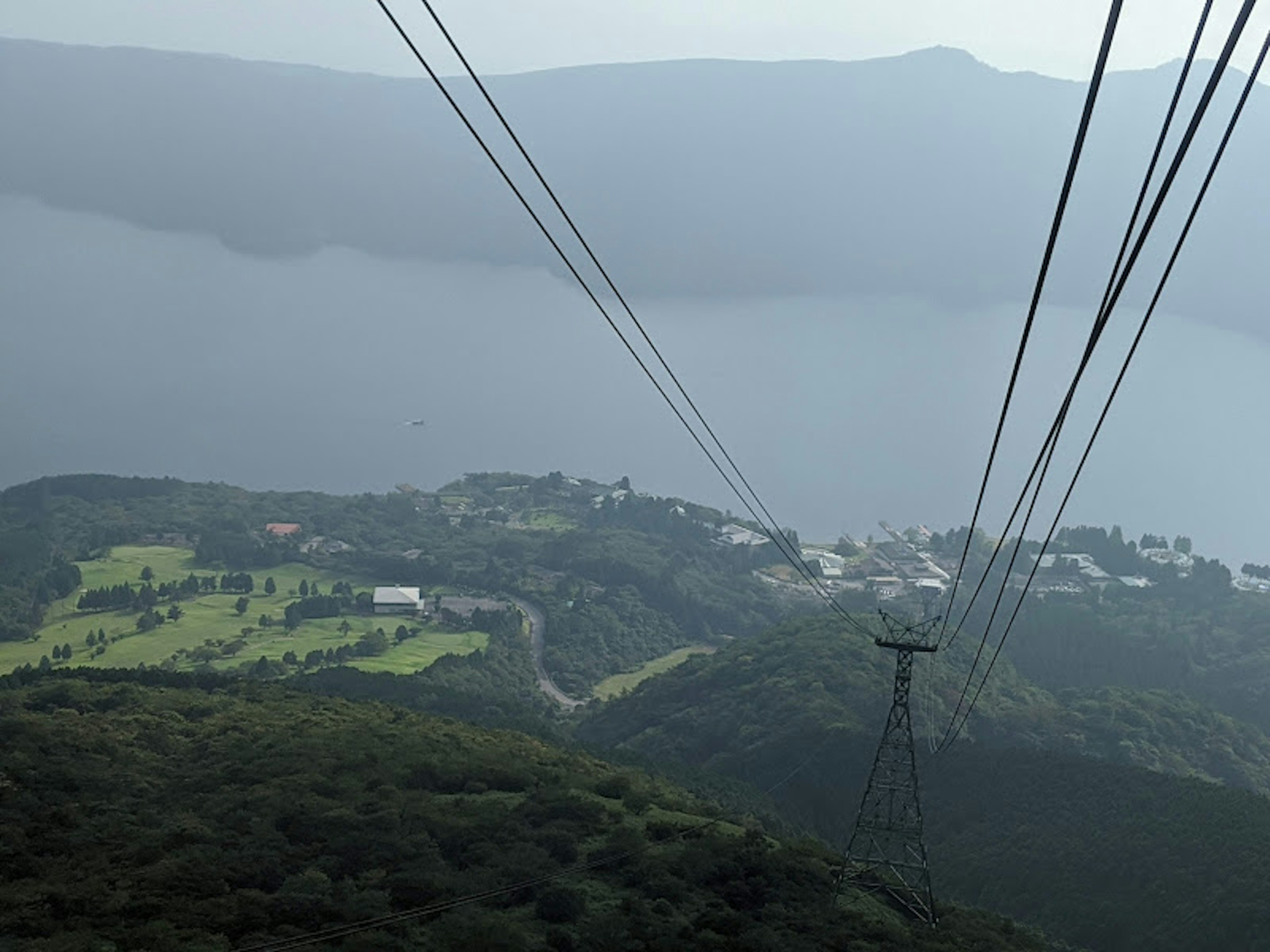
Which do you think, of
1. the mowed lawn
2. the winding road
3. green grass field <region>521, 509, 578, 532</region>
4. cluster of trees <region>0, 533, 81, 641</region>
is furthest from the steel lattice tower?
green grass field <region>521, 509, 578, 532</region>

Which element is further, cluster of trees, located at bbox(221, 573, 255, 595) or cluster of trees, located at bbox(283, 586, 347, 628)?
cluster of trees, located at bbox(221, 573, 255, 595)

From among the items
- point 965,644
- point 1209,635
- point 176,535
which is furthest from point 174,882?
point 176,535

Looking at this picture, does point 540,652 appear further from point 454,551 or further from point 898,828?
point 898,828

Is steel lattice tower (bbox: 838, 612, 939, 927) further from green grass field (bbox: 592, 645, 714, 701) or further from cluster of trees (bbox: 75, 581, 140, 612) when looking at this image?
cluster of trees (bbox: 75, 581, 140, 612)

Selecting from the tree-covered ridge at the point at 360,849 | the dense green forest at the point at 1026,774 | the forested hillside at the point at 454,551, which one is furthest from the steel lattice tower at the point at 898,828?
the forested hillside at the point at 454,551

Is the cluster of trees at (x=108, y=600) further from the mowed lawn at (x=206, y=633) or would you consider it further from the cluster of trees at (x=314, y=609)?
the cluster of trees at (x=314, y=609)

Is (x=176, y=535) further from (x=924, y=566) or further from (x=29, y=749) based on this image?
(x=29, y=749)
